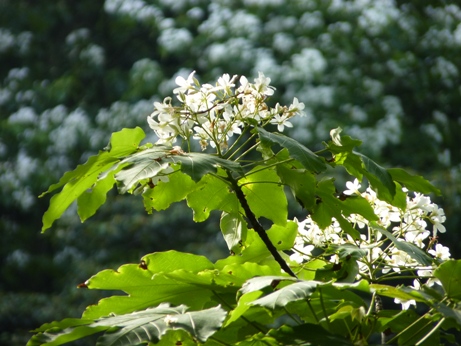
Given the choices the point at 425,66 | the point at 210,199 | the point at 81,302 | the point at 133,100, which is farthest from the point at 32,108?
the point at 210,199

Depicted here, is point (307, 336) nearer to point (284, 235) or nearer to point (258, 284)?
point (258, 284)

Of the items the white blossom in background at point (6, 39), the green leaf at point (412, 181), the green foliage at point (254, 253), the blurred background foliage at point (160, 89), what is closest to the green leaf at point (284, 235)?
the green foliage at point (254, 253)

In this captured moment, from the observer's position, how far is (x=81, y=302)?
3848 millimetres

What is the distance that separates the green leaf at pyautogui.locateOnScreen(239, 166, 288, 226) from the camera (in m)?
0.74

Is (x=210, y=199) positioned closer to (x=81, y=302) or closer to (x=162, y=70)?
(x=81, y=302)

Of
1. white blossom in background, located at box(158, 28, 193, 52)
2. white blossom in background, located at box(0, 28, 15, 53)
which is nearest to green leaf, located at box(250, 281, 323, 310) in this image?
white blossom in background, located at box(158, 28, 193, 52)

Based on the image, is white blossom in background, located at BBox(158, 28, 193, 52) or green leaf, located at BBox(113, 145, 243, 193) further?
white blossom in background, located at BBox(158, 28, 193, 52)

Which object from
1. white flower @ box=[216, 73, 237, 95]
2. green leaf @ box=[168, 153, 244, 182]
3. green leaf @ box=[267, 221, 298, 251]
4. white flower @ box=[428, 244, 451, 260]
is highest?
white flower @ box=[216, 73, 237, 95]

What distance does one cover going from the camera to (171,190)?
0.71 metres

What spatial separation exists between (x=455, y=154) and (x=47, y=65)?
251cm

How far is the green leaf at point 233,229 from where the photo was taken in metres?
0.71

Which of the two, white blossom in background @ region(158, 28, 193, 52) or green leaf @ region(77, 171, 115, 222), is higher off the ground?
green leaf @ region(77, 171, 115, 222)

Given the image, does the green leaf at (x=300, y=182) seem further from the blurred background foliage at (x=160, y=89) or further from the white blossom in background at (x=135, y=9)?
the white blossom in background at (x=135, y=9)

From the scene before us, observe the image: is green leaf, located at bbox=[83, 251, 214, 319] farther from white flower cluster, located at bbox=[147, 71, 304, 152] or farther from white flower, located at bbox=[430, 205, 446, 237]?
white flower, located at bbox=[430, 205, 446, 237]
